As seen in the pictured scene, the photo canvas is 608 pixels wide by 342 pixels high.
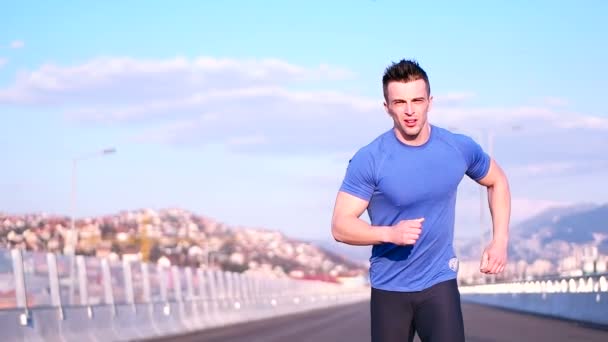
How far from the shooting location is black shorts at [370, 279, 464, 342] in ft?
23.6

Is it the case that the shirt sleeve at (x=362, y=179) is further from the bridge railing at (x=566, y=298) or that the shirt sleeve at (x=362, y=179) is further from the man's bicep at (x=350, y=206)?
the bridge railing at (x=566, y=298)

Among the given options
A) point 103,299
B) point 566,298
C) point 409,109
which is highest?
point 409,109

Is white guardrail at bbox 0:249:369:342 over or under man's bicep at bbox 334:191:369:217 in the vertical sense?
under

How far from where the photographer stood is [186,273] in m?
40.2

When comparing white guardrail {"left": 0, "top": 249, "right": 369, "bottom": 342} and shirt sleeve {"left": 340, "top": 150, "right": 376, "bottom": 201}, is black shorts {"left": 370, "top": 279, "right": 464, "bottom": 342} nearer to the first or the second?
shirt sleeve {"left": 340, "top": 150, "right": 376, "bottom": 201}

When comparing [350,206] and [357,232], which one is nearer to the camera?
[357,232]

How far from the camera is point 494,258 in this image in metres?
7.16

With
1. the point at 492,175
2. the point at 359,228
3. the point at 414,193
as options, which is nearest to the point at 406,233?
the point at 359,228

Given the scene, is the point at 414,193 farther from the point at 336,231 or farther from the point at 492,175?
the point at 492,175

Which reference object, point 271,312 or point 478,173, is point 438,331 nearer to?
point 478,173

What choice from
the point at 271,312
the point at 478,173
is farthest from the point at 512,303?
the point at 478,173

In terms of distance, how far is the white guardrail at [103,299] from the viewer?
21578 mm

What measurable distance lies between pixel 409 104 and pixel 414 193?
0.47 metres

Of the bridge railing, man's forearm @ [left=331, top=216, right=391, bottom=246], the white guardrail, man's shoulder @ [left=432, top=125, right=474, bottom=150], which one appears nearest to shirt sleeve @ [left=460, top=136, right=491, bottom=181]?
man's shoulder @ [left=432, top=125, right=474, bottom=150]
